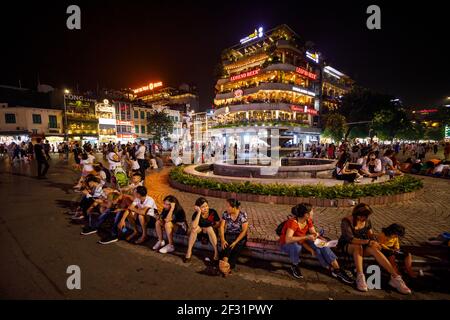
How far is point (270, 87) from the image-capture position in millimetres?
45156

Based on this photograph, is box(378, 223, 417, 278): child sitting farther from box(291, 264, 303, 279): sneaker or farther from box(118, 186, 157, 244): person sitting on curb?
box(118, 186, 157, 244): person sitting on curb

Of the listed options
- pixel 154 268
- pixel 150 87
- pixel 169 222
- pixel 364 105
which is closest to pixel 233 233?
pixel 169 222

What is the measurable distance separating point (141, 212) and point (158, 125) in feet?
162

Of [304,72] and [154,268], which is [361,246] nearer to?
[154,268]

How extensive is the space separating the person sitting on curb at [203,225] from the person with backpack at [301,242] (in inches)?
52.1

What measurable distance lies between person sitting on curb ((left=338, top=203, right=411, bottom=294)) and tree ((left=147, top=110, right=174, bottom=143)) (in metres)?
51.9

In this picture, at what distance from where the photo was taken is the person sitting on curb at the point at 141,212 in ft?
17.3

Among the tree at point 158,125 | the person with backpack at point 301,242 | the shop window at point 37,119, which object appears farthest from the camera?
the tree at point 158,125

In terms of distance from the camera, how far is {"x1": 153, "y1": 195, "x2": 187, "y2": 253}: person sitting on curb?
4.86 meters

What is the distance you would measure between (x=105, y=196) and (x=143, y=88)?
94.0m

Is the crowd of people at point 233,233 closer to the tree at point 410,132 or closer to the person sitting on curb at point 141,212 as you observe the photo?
the person sitting on curb at point 141,212

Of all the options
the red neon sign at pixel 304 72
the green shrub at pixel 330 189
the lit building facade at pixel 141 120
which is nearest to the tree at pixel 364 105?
the red neon sign at pixel 304 72

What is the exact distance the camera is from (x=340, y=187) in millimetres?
7508

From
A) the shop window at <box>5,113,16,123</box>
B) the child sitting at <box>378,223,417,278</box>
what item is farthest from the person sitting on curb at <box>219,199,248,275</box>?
the shop window at <box>5,113,16,123</box>
